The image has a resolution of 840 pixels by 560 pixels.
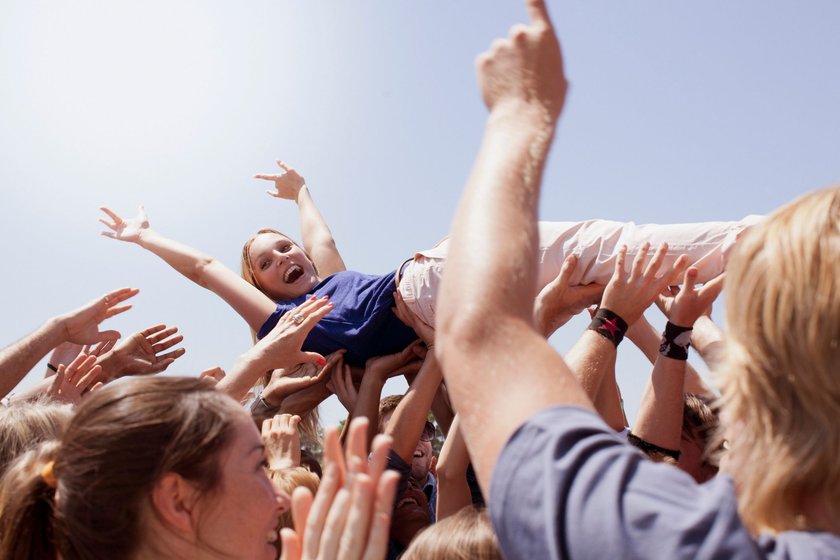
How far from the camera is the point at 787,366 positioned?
1.06 m

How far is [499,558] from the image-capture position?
2.07 metres

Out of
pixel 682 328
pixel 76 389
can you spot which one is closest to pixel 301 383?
pixel 76 389

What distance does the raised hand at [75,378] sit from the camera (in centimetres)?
417

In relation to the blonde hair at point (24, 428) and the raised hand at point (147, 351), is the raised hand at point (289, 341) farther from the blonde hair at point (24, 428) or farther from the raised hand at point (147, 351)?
the blonde hair at point (24, 428)

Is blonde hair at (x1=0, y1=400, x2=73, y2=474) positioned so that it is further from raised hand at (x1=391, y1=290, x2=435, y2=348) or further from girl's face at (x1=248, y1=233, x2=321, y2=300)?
girl's face at (x1=248, y1=233, x2=321, y2=300)

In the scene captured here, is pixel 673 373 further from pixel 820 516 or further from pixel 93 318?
pixel 93 318

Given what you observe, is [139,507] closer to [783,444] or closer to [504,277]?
[504,277]

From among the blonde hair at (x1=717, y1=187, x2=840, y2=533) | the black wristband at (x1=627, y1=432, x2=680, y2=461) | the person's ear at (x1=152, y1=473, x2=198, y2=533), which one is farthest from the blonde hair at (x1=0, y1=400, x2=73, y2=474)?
the blonde hair at (x1=717, y1=187, x2=840, y2=533)

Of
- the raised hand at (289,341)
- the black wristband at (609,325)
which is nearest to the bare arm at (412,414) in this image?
the raised hand at (289,341)

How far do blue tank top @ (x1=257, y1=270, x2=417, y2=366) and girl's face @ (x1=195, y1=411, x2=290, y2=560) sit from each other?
2.81 meters

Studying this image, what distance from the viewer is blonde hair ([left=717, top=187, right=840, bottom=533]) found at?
3.43 ft

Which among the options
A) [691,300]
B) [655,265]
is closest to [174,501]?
[655,265]

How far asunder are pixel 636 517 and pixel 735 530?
11 cm

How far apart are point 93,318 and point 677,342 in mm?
3097
